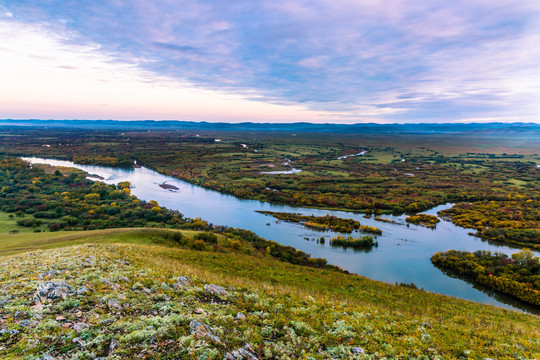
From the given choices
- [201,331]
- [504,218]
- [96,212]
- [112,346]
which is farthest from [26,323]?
[504,218]

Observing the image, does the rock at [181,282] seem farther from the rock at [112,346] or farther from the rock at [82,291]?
the rock at [112,346]

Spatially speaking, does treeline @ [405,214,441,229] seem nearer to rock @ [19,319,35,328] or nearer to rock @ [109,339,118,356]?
rock @ [109,339,118,356]

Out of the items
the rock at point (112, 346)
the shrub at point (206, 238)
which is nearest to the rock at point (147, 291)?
the rock at point (112, 346)

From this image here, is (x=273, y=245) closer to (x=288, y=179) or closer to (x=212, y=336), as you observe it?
(x=212, y=336)

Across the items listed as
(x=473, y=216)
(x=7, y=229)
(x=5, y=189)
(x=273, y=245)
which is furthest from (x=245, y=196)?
(x=5, y=189)

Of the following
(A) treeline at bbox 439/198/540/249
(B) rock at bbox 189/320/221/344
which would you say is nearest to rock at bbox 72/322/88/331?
(B) rock at bbox 189/320/221/344

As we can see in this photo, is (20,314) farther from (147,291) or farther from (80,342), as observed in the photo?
(147,291)
